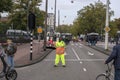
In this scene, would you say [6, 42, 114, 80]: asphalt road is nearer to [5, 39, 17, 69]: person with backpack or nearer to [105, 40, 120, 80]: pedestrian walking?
[5, 39, 17, 69]: person with backpack

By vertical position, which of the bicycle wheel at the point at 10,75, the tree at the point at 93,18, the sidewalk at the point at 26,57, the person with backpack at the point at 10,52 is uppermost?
the tree at the point at 93,18

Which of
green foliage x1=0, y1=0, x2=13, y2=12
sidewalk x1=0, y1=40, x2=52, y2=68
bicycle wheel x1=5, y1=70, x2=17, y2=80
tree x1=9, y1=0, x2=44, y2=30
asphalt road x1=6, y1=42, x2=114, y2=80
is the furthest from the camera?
tree x1=9, y1=0, x2=44, y2=30

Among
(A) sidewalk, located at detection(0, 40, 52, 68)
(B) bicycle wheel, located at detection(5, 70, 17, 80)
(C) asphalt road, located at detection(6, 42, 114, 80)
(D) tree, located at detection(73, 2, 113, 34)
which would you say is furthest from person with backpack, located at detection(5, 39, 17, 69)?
(D) tree, located at detection(73, 2, 113, 34)

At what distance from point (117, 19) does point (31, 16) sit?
14315 cm

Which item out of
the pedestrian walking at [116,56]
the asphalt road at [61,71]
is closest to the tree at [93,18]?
the asphalt road at [61,71]

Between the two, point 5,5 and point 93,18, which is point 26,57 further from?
point 93,18

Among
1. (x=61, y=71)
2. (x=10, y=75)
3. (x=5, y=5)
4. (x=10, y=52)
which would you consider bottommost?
(x=61, y=71)

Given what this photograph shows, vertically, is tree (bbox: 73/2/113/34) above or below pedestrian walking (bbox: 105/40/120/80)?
above

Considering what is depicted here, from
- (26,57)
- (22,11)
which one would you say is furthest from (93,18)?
(26,57)

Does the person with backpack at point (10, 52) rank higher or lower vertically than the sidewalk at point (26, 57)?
higher

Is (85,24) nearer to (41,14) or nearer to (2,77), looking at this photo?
(41,14)

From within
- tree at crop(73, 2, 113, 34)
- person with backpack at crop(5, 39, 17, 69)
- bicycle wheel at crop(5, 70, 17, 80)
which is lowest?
bicycle wheel at crop(5, 70, 17, 80)

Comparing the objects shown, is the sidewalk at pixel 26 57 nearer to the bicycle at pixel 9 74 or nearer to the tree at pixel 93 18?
the bicycle at pixel 9 74

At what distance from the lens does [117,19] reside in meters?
168
